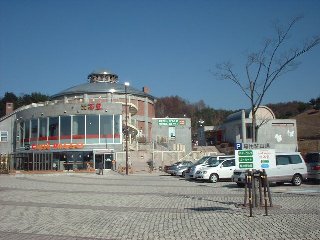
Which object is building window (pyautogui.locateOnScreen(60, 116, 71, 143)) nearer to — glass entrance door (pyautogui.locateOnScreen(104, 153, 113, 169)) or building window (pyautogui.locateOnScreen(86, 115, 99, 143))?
building window (pyautogui.locateOnScreen(86, 115, 99, 143))

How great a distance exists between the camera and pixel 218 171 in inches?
1162

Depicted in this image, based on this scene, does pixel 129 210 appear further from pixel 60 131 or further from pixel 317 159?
pixel 60 131

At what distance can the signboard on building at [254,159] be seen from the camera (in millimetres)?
15109

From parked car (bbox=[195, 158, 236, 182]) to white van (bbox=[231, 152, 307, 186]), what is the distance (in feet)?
15.4

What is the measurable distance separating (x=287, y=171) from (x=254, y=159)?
33.5 feet

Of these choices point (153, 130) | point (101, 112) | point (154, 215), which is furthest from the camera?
point (153, 130)

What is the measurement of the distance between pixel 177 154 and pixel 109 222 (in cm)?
4082

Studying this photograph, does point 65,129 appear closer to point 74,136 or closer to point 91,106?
point 74,136

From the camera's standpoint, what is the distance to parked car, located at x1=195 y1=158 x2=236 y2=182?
29438 millimetres

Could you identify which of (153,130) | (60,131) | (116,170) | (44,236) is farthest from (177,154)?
(44,236)

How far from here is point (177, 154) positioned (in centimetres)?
5272

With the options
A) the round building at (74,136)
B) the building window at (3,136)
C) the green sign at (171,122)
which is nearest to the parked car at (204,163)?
the round building at (74,136)

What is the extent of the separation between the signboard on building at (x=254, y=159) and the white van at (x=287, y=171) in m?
8.92

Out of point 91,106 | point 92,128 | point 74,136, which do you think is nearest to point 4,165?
point 74,136
